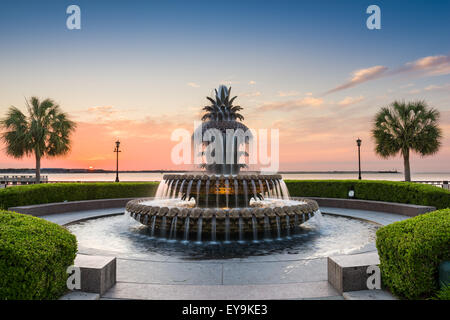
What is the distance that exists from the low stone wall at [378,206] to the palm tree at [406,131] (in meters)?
13.3

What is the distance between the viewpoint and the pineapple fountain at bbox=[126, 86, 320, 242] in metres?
8.73

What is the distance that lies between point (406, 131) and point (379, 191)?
530 inches

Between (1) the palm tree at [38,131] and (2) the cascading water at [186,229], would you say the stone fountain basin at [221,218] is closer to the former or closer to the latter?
(2) the cascading water at [186,229]

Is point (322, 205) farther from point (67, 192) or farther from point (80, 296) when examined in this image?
point (80, 296)

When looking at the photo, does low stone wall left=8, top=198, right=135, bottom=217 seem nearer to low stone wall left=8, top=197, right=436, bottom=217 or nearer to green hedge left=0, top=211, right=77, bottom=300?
low stone wall left=8, top=197, right=436, bottom=217

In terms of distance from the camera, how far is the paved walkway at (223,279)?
15.0 feet

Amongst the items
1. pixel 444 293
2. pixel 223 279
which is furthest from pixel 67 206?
pixel 444 293

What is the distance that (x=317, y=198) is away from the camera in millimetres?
19328

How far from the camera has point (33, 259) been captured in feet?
12.2

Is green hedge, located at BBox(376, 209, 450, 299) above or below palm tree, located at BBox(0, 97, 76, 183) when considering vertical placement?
below

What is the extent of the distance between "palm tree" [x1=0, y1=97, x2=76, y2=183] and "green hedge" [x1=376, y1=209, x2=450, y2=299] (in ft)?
95.2

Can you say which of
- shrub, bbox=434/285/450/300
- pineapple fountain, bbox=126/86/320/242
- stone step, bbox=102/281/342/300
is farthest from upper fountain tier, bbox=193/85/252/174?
shrub, bbox=434/285/450/300
